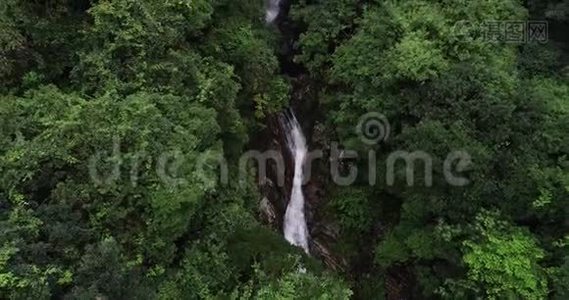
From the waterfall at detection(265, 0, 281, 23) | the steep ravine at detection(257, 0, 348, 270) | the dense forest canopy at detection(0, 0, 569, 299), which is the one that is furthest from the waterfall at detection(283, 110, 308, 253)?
the waterfall at detection(265, 0, 281, 23)

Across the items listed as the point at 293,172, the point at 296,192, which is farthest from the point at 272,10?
the point at 296,192

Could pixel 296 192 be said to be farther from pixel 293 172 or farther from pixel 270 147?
pixel 270 147

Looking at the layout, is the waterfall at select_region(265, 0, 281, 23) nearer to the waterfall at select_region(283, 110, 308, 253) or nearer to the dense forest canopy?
the dense forest canopy

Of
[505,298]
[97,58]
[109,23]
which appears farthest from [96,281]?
[505,298]

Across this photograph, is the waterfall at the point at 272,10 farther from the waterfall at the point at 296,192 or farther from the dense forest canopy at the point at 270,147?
the waterfall at the point at 296,192

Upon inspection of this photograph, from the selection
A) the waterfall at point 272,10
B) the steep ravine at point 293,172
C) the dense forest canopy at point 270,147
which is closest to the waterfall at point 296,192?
the steep ravine at point 293,172
